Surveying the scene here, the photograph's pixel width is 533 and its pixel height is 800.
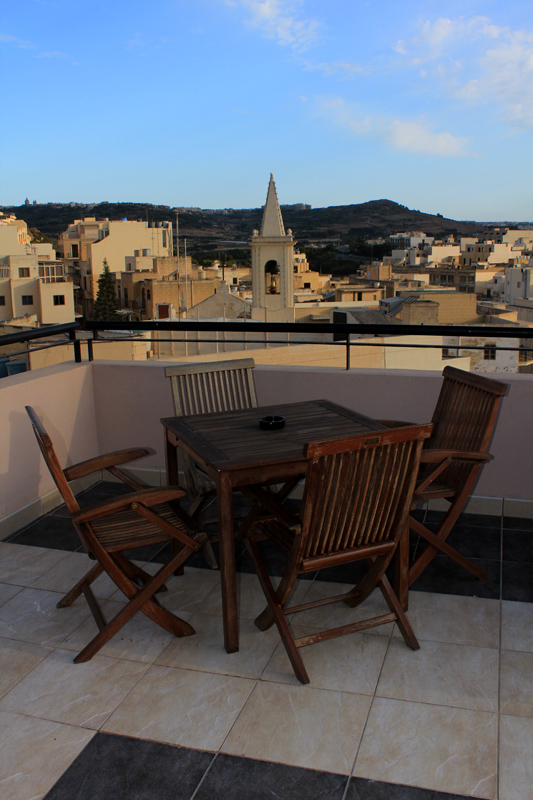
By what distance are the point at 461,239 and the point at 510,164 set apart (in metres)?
29.9

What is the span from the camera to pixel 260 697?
2236mm

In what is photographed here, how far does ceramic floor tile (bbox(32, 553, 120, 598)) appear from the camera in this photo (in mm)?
3031

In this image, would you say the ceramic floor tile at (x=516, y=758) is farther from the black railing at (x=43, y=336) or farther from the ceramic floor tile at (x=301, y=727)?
the black railing at (x=43, y=336)

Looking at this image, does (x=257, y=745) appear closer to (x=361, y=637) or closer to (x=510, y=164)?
(x=361, y=637)

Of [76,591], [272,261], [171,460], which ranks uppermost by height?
[272,261]

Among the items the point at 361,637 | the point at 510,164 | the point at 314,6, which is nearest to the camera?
the point at 361,637

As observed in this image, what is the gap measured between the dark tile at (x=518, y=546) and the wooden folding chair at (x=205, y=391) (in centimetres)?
154

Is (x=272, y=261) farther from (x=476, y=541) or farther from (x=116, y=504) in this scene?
(x=116, y=504)

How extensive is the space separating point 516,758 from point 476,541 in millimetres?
1605

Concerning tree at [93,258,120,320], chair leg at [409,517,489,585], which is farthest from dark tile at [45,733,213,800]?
tree at [93,258,120,320]

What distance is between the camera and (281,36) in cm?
1587

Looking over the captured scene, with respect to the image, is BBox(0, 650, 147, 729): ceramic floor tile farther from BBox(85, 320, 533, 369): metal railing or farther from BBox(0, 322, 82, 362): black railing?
BBox(85, 320, 533, 369): metal railing

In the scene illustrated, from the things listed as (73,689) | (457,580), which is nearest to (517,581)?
(457,580)

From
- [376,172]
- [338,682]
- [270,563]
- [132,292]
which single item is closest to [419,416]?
[270,563]
